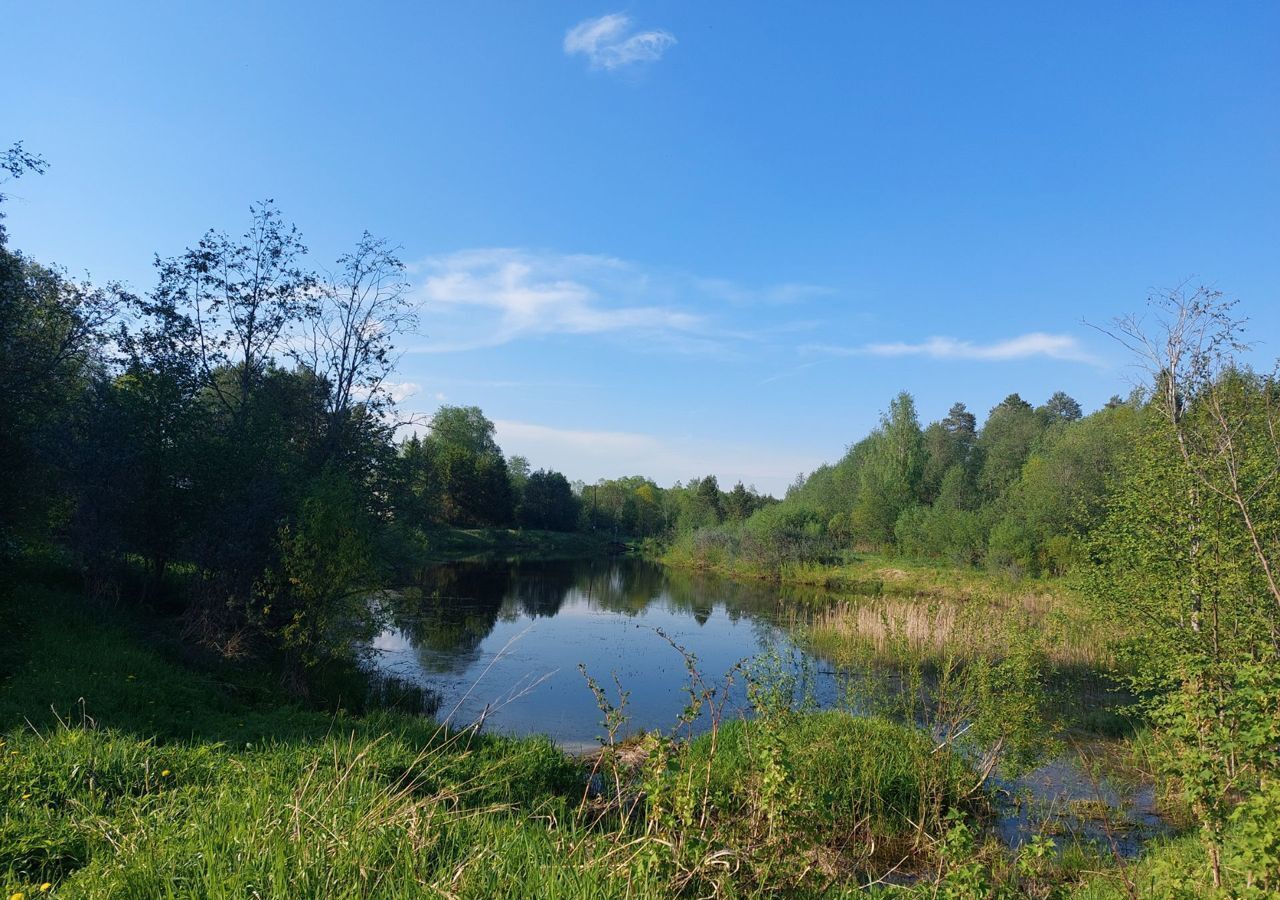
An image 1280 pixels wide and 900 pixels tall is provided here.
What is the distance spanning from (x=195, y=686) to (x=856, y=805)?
32.3 feet

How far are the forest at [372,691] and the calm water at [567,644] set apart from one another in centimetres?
125

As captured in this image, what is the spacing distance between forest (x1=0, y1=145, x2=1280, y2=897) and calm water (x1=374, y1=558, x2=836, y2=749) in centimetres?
125

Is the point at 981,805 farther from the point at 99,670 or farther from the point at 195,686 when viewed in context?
the point at 99,670

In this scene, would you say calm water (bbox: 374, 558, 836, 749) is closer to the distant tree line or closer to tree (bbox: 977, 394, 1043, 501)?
the distant tree line

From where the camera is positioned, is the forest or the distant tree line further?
the distant tree line

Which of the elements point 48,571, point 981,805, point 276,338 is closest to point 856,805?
point 981,805

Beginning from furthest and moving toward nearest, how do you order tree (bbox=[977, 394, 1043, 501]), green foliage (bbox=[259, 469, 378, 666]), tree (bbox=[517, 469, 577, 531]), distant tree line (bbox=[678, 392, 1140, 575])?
Result: tree (bbox=[517, 469, 577, 531]) < tree (bbox=[977, 394, 1043, 501]) < distant tree line (bbox=[678, 392, 1140, 575]) < green foliage (bbox=[259, 469, 378, 666])

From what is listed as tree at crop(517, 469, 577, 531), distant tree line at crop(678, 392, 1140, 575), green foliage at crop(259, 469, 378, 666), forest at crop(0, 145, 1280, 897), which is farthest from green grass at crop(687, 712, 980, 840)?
tree at crop(517, 469, 577, 531)

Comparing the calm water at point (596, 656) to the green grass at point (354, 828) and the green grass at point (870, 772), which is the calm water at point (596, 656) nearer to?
the green grass at point (354, 828)

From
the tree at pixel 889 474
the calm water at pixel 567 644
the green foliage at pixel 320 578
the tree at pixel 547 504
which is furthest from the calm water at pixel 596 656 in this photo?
the tree at pixel 547 504

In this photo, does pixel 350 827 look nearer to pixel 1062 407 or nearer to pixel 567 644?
pixel 567 644

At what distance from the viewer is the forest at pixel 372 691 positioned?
3.57 metres

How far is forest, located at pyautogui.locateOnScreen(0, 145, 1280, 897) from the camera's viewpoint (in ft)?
11.7

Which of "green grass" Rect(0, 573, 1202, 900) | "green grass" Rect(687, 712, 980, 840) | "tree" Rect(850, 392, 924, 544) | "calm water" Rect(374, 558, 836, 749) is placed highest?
"tree" Rect(850, 392, 924, 544)
